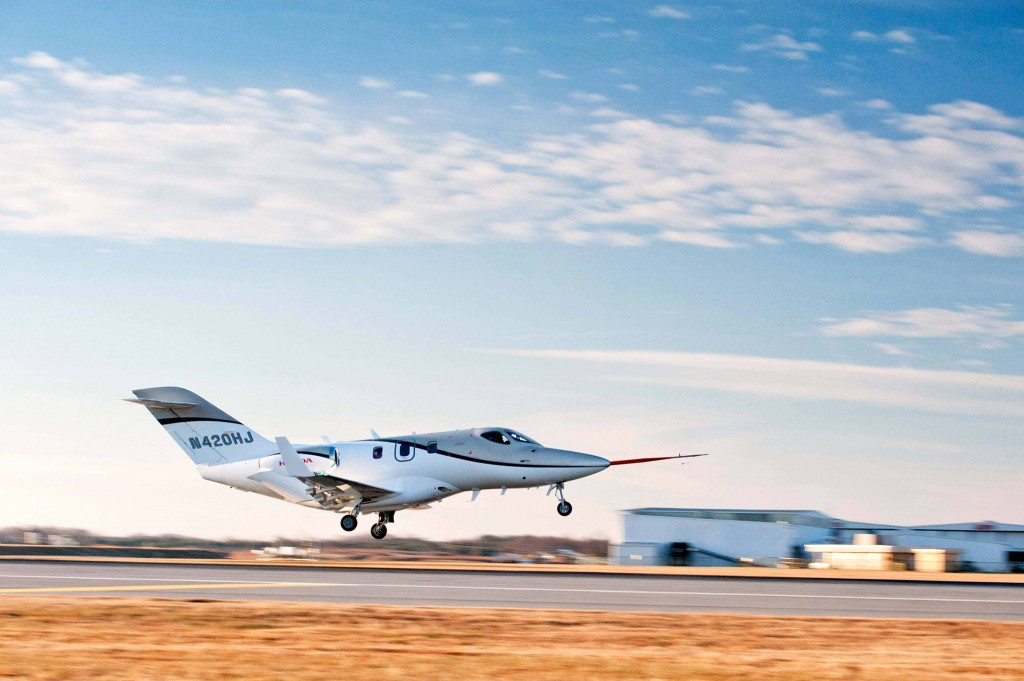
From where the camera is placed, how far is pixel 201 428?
5034cm

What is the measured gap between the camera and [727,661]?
13.6 metres

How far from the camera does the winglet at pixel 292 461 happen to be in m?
43.2

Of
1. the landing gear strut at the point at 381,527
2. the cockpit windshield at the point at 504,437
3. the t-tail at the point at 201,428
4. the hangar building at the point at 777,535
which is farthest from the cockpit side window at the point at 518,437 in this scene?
the hangar building at the point at 777,535

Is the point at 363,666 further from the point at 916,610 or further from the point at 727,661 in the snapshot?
the point at 916,610

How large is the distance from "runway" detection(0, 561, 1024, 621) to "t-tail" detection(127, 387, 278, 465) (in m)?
18.1

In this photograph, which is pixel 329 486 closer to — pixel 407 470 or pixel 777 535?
pixel 407 470

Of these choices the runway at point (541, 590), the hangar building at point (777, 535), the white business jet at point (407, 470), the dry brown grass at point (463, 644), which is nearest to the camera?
the dry brown grass at point (463, 644)

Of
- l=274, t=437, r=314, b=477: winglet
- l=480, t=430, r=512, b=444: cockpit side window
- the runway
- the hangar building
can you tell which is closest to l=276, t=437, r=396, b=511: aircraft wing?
l=274, t=437, r=314, b=477: winglet

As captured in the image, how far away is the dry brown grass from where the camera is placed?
12758 mm

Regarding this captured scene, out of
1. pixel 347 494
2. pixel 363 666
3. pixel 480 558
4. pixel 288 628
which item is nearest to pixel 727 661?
pixel 363 666

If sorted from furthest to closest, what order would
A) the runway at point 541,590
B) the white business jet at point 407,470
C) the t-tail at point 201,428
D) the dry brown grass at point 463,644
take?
the t-tail at point 201,428 < the white business jet at point 407,470 < the runway at point 541,590 < the dry brown grass at point 463,644

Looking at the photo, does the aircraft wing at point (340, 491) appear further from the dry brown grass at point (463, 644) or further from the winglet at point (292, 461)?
the dry brown grass at point (463, 644)

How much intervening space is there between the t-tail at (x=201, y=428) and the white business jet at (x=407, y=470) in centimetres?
226

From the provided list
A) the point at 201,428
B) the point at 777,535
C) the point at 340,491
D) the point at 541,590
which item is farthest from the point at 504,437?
the point at 777,535
